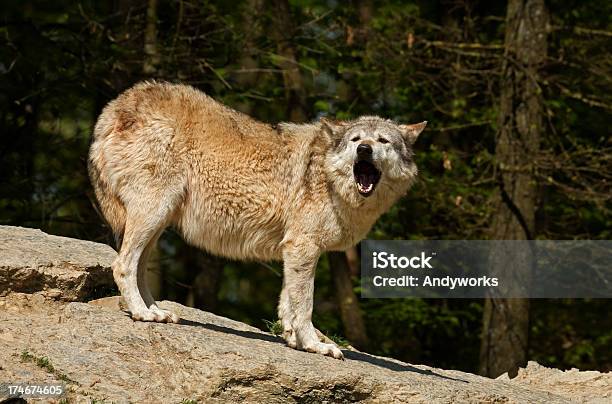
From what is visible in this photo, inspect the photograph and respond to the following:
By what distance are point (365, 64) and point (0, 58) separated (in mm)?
6255

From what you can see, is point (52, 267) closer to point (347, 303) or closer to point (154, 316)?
point (154, 316)

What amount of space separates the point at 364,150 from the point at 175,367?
8.41 feet

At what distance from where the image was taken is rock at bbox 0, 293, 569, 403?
25.4 feet

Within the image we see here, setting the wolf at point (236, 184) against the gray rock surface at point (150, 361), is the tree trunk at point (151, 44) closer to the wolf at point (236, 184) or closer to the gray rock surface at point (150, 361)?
the wolf at point (236, 184)

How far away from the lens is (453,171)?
17.5m

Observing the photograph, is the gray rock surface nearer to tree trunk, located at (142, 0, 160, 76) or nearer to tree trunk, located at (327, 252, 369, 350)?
tree trunk, located at (142, 0, 160, 76)

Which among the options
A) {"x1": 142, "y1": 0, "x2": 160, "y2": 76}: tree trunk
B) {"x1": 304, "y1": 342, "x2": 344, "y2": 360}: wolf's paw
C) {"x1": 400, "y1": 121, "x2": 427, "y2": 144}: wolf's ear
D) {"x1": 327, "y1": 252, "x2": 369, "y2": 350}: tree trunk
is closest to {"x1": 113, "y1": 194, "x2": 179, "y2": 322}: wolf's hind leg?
{"x1": 304, "y1": 342, "x2": 344, "y2": 360}: wolf's paw

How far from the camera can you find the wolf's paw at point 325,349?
8.78 meters

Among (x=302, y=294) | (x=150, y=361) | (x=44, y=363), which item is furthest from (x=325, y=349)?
(x=44, y=363)

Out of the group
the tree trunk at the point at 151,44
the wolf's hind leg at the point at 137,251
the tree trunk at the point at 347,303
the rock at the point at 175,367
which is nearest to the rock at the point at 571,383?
the rock at the point at 175,367

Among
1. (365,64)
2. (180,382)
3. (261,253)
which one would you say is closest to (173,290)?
(365,64)

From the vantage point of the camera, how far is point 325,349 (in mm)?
8812

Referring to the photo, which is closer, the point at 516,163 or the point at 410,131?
the point at 410,131

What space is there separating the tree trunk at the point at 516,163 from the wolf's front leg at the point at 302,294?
6234 millimetres
